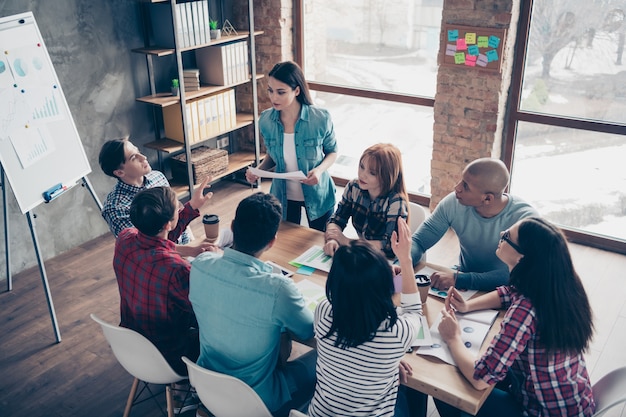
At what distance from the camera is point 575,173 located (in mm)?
4684

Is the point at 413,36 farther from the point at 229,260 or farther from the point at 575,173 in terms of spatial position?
the point at 229,260

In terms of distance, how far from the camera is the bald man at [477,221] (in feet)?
8.56

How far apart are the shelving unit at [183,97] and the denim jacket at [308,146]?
4.99ft

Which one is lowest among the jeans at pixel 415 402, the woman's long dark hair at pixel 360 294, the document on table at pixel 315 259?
the jeans at pixel 415 402

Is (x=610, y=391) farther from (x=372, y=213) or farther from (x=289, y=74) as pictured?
(x=289, y=74)

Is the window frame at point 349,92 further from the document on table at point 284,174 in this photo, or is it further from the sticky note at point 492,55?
the document on table at point 284,174

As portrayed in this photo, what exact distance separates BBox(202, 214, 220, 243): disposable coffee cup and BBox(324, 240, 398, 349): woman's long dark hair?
3.54 feet

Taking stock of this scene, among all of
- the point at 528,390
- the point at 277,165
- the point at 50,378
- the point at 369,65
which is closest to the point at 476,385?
the point at 528,390

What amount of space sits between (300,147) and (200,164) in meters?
1.95

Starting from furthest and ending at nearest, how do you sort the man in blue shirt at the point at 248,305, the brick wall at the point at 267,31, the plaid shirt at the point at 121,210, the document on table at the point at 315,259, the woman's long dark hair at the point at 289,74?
the brick wall at the point at 267,31 < the woman's long dark hair at the point at 289,74 < the plaid shirt at the point at 121,210 < the document on table at the point at 315,259 < the man in blue shirt at the point at 248,305

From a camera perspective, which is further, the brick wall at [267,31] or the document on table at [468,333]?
the brick wall at [267,31]

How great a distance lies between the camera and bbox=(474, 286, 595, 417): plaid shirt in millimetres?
2004

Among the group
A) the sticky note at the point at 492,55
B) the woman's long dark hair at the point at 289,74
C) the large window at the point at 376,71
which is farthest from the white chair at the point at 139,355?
the large window at the point at 376,71

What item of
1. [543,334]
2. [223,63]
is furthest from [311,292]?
[223,63]
